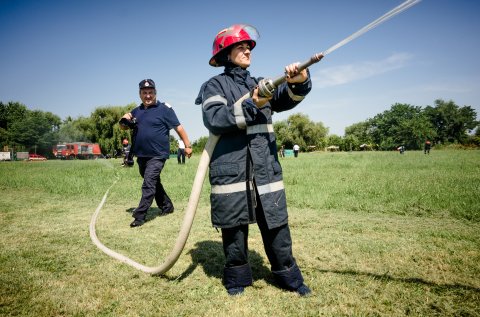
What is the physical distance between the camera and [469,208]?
18.8 ft

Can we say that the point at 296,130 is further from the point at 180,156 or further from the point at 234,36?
the point at 234,36

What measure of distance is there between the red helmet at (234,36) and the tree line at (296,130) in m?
60.2

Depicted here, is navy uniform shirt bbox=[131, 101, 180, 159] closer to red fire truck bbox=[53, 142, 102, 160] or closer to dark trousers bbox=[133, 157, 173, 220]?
dark trousers bbox=[133, 157, 173, 220]

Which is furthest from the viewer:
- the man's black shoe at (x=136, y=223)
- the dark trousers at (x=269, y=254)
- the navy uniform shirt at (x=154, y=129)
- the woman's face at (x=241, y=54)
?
the navy uniform shirt at (x=154, y=129)

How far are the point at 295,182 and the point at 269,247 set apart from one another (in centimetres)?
769

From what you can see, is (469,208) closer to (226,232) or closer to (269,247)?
(269,247)

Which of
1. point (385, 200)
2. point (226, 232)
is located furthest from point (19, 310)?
point (385, 200)

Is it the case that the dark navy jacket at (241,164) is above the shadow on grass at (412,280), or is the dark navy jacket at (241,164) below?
above

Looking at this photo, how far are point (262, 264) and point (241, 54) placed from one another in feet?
8.03

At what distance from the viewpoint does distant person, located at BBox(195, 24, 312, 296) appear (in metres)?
2.72

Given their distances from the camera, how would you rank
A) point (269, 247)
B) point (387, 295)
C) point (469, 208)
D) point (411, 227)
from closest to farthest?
point (387, 295), point (269, 247), point (411, 227), point (469, 208)

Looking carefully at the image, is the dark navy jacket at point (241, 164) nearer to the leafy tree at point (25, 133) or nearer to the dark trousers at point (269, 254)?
the dark trousers at point (269, 254)

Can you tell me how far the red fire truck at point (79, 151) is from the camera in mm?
64875

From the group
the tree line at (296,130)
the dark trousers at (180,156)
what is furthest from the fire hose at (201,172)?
the tree line at (296,130)
